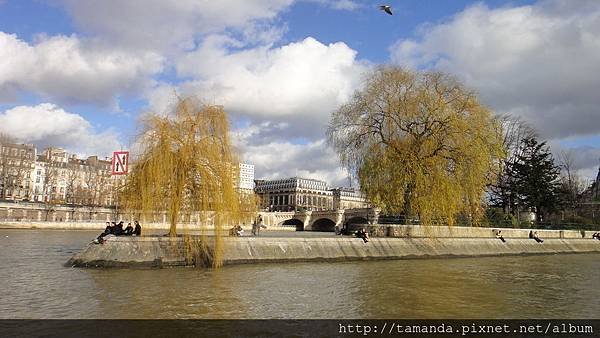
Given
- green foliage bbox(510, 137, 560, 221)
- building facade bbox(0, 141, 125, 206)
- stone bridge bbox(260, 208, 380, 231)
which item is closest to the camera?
green foliage bbox(510, 137, 560, 221)

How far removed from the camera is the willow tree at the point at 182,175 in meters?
24.7

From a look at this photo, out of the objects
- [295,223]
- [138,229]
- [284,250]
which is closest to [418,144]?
[284,250]

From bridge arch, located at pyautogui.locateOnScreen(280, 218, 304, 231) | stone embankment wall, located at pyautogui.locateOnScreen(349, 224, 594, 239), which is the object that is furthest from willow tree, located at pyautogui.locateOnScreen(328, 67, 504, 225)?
bridge arch, located at pyautogui.locateOnScreen(280, 218, 304, 231)

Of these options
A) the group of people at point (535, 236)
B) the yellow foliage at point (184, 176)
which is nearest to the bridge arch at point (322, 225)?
the group of people at point (535, 236)

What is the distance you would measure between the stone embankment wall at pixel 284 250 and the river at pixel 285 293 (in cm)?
109

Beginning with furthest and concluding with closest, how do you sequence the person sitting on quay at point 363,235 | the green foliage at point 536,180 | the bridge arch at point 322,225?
the bridge arch at point 322,225
the green foliage at point 536,180
the person sitting on quay at point 363,235

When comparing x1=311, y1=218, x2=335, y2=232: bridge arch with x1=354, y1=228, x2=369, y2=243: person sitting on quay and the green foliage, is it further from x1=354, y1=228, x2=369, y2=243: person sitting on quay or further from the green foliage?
x1=354, y1=228, x2=369, y2=243: person sitting on quay

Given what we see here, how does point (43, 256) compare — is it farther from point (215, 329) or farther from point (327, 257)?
point (215, 329)

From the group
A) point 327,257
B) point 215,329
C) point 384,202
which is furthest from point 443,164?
point 215,329

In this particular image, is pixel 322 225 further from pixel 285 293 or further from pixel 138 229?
pixel 285 293

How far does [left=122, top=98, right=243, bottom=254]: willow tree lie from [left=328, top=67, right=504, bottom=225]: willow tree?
15.3 meters

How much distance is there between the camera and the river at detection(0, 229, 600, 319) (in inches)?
588

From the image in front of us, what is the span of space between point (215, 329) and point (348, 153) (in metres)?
28.0

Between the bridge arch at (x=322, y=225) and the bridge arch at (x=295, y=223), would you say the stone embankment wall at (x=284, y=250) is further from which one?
the bridge arch at (x=295, y=223)
